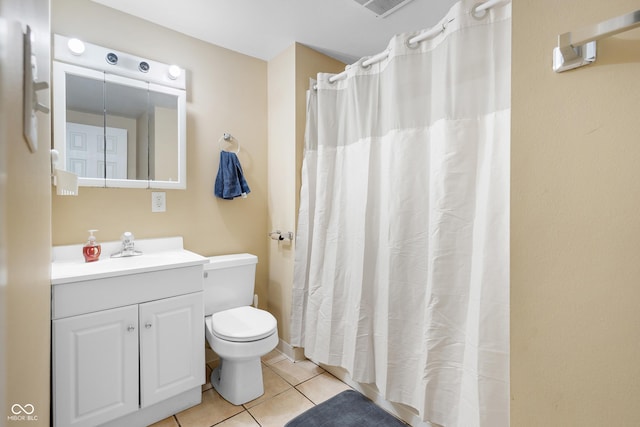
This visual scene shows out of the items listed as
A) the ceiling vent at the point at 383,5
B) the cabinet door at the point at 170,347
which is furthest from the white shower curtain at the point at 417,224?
the cabinet door at the point at 170,347

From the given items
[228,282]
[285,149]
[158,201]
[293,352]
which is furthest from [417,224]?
[158,201]

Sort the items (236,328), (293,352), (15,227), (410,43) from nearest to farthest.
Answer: (15,227)
(410,43)
(236,328)
(293,352)

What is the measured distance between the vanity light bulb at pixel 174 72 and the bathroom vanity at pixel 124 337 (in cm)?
113

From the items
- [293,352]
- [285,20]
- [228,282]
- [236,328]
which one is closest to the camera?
[236,328]

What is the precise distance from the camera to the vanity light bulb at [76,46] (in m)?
1.56

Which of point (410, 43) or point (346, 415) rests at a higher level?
point (410, 43)

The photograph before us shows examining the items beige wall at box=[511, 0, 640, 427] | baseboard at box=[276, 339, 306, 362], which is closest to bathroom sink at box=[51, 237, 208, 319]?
baseboard at box=[276, 339, 306, 362]

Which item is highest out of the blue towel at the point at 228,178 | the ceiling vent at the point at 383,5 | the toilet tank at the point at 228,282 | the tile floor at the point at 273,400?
the ceiling vent at the point at 383,5

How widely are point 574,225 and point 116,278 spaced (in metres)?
1.77

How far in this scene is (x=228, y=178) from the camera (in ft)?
6.79

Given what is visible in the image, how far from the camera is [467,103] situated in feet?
4.05

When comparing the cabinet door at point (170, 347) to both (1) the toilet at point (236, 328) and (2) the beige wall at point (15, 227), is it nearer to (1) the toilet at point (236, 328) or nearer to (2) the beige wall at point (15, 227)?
(1) the toilet at point (236, 328)

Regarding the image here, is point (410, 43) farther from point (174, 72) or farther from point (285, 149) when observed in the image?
point (174, 72)

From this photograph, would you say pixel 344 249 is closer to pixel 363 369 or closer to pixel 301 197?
pixel 301 197
